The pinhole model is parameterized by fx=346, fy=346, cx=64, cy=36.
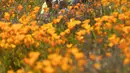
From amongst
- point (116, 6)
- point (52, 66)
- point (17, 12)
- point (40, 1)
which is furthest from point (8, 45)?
point (40, 1)

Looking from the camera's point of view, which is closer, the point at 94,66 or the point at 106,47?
the point at 94,66

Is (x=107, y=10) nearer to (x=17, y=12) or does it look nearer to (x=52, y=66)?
(x=17, y=12)

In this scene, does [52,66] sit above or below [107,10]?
above

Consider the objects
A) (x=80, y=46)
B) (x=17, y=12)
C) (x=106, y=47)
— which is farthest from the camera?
(x=17, y=12)

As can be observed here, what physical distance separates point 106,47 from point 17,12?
474 cm

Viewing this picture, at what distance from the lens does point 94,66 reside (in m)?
3.71

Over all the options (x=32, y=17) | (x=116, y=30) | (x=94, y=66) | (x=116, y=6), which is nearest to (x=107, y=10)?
(x=116, y=6)

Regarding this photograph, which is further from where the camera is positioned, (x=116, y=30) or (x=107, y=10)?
(x=107, y=10)

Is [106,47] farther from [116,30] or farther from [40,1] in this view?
[40,1]

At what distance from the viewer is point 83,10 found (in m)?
7.76

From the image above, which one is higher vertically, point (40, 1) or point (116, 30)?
point (116, 30)

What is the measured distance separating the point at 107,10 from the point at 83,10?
0.57 metres

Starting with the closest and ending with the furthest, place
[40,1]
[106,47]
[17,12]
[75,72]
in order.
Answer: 1. [75,72]
2. [106,47]
3. [17,12]
4. [40,1]

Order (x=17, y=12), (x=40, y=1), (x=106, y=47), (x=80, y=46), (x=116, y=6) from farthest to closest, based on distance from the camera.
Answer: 1. (x=40, y=1)
2. (x=17, y=12)
3. (x=116, y=6)
4. (x=80, y=46)
5. (x=106, y=47)
